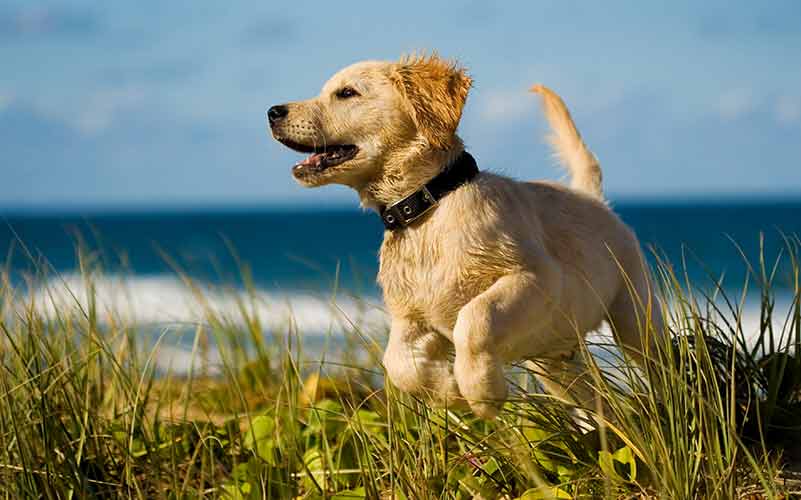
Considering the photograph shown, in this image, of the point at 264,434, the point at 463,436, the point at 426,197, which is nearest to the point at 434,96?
the point at 426,197

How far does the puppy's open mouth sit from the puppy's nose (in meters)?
0.08

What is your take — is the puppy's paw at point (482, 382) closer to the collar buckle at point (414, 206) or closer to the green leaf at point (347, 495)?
the collar buckle at point (414, 206)

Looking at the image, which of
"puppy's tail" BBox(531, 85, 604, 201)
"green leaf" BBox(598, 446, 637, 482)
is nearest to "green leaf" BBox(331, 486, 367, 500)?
"green leaf" BBox(598, 446, 637, 482)

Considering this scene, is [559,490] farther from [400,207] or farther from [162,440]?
[162,440]

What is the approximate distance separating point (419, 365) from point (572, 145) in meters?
1.65

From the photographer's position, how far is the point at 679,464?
3.28m

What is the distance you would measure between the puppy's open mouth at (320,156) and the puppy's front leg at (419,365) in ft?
2.11

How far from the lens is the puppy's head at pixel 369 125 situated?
3619mm

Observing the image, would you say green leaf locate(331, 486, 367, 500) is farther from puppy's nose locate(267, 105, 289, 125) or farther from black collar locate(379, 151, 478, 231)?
puppy's nose locate(267, 105, 289, 125)

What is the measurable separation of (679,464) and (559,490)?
50 centimetres

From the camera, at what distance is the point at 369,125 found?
368 cm

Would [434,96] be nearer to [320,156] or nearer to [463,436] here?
[320,156]

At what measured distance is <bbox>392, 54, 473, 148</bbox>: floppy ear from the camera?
142 inches

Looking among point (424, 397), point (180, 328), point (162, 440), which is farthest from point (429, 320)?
point (180, 328)
